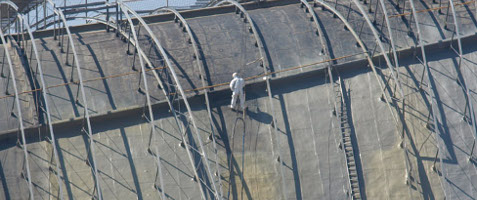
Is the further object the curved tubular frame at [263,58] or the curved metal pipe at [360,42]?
the curved metal pipe at [360,42]

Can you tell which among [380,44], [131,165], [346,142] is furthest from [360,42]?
[131,165]

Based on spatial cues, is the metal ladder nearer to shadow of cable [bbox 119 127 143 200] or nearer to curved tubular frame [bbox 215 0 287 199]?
curved tubular frame [bbox 215 0 287 199]

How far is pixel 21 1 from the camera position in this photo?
171 ft

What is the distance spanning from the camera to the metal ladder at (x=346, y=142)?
140ft

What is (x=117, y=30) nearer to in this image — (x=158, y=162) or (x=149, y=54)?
(x=149, y=54)

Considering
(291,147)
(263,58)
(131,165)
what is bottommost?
(131,165)

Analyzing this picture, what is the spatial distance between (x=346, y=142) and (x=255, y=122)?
5718 mm

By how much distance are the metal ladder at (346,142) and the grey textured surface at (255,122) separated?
0.27 m

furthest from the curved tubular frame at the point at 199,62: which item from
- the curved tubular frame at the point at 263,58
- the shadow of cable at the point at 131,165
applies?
the shadow of cable at the point at 131,165

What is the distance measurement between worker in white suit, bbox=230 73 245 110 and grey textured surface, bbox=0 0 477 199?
0.93m

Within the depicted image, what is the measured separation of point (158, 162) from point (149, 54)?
8.52m

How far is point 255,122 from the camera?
4403 centimetres

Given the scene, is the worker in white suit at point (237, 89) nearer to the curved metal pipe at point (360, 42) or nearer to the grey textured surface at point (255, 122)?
the grey textured surface at point (255, 122)

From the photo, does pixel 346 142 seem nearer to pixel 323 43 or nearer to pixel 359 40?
pixel 323 43
